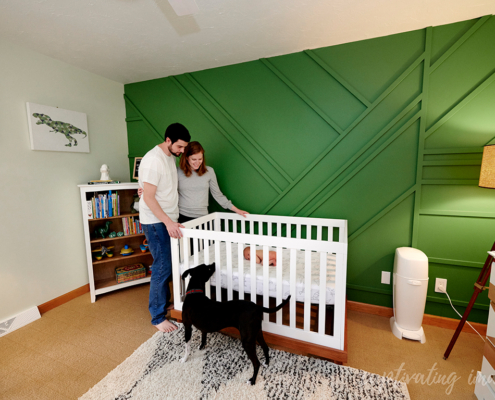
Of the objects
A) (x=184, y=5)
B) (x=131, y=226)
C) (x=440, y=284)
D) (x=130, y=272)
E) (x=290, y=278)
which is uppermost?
(x=184, y=5)

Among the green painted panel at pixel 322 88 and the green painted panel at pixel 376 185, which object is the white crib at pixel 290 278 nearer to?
the green painted panel at pixel 376 185

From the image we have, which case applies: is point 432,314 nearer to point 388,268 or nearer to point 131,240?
point 388,268

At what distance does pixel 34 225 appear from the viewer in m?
2.14

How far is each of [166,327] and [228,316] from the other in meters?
0.77

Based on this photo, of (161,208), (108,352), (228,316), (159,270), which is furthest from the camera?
(159,270)

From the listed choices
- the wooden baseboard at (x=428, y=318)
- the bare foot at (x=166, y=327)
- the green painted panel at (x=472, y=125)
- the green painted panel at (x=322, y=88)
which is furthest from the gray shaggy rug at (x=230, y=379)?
the green painted panel at (x=322, y=88)

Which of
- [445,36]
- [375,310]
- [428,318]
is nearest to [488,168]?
[445,36]

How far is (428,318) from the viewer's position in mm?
1972

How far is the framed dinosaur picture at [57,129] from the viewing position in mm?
2096

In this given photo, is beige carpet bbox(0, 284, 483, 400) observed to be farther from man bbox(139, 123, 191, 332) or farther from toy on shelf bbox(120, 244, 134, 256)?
toy on shelf bbox(120, 244, 134, 256)

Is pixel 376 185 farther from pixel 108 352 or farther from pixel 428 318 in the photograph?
pixel 108 352

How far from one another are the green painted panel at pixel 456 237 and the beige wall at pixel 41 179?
322cm

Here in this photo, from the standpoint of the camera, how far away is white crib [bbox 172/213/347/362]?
4.79 feet

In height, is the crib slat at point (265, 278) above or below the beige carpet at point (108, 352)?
above
